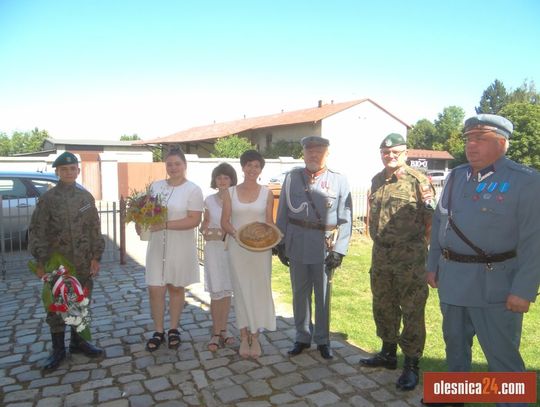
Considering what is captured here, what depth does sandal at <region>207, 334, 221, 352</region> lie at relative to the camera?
4.33 m

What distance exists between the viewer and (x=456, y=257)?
296 cm

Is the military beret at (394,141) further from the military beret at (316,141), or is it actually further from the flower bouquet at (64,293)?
the flower bouquet at (64,293)

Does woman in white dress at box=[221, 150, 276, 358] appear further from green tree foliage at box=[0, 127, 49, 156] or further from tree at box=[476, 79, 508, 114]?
tree at box=[476, 79, 508, 114]

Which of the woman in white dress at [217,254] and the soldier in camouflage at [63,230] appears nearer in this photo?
the soldier in camouflage at [63,230]

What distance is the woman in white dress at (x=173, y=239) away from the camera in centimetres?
419

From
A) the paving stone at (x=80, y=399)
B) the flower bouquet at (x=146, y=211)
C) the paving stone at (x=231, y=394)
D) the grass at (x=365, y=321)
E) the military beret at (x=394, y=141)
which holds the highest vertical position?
the military beret at (x=394, y=141)

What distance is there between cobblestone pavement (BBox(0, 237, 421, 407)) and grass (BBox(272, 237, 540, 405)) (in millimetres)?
352

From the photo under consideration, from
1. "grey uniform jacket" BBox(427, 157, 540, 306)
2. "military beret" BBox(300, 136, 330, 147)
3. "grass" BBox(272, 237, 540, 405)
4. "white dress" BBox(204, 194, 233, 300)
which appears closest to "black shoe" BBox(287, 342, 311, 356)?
"grass" BBox(272, 237, 540, 405)

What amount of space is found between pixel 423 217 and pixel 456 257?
2.22 feet

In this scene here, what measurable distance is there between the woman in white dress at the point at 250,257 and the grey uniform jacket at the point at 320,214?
0.25 m

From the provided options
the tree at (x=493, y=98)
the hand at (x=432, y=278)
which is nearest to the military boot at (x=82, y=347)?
the hand at (x=432, y=278)

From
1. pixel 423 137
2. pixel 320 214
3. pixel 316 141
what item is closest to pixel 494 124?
pixel 316 141

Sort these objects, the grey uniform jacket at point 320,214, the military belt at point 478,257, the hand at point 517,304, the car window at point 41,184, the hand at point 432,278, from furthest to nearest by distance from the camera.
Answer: the car window at point 41,184
the grey uniform jacket at point 320,214
the hand at point 432,278
the military belt at point 478,257
the hand at point 517,304

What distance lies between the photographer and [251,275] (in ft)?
13.6
